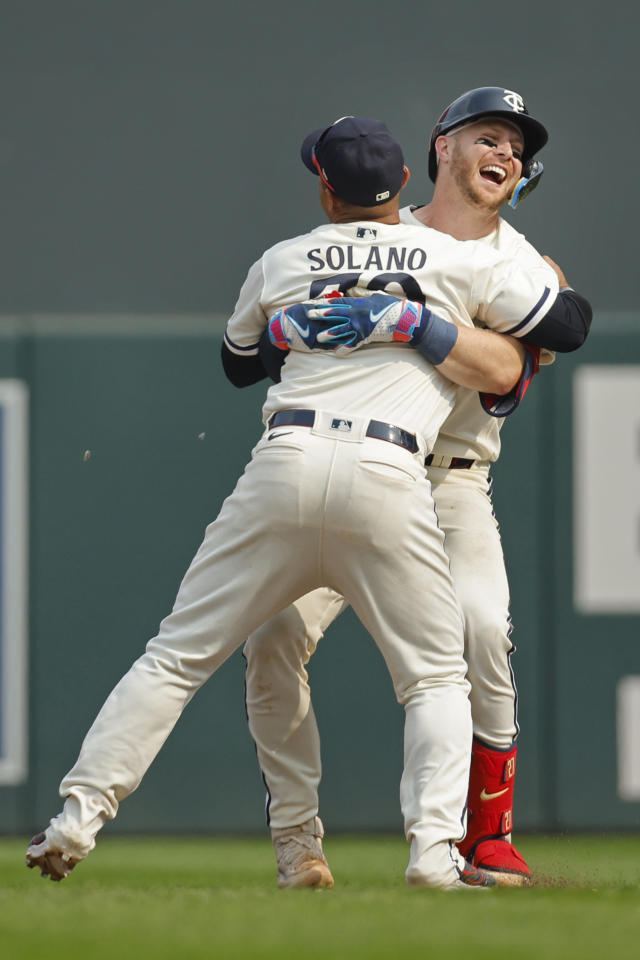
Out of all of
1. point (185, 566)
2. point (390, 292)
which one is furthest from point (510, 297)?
point (185, 566)

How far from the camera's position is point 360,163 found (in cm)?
291

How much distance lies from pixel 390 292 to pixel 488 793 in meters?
1.12

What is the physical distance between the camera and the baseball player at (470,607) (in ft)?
10.3

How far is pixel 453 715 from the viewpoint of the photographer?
8.99 feet

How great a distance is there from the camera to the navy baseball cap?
291 centimetres

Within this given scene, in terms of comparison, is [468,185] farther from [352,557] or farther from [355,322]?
[352,557]

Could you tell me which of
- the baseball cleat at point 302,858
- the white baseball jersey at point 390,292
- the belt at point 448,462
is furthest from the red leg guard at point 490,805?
the white baseball jersey at point 390,292

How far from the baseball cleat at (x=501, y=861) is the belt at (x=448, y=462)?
0.80 m

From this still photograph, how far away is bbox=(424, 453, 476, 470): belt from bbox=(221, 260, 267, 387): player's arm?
0.41 metres

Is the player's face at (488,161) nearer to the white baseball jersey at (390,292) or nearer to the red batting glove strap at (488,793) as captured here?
the white baseball jersey at (390,292)

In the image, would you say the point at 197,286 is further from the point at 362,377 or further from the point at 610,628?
the point at 362,377

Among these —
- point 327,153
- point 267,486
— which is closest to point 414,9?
point 327,153

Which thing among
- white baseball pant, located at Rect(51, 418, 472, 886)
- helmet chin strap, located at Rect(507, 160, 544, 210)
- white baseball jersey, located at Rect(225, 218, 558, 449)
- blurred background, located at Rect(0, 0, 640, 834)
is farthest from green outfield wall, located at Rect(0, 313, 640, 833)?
white baseball pant, located at Rect(51, 418, 472, 886)

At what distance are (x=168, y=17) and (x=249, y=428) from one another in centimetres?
206
